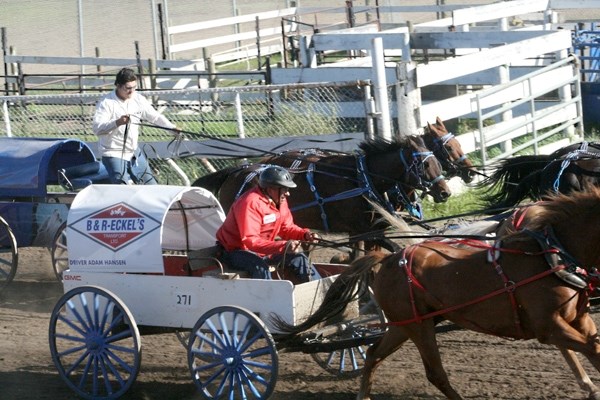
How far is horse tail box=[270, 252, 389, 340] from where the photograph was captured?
6352mm

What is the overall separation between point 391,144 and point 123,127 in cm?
275

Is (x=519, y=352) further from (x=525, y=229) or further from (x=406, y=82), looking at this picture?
(x=406, y=82)

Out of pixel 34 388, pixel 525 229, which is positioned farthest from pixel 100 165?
pixel 525 229

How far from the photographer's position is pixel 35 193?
9.58m

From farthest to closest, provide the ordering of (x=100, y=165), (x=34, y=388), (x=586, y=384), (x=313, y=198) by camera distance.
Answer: (x=100, y=165) < (x=313, y=198) < (x=34, y=388) < (x=586, y=384)

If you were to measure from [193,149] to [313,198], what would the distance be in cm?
390

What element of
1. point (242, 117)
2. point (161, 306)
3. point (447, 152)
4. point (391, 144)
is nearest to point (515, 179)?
point (447, 152)

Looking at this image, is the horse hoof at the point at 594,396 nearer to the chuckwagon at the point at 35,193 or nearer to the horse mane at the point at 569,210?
the horse mane at the point at 569,210

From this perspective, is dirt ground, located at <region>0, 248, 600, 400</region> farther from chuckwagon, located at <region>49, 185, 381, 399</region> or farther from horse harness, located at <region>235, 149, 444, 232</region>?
horse harness, located at <region>235, 149, 444, 232</region>

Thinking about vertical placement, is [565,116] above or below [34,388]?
above

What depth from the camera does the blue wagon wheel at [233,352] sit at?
6.21 metres

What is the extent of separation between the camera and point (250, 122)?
1355 cm

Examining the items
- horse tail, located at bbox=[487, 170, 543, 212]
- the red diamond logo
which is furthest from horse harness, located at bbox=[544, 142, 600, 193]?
the red diamond logo

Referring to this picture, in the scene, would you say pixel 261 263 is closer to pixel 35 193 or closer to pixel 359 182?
pixel 359 182
